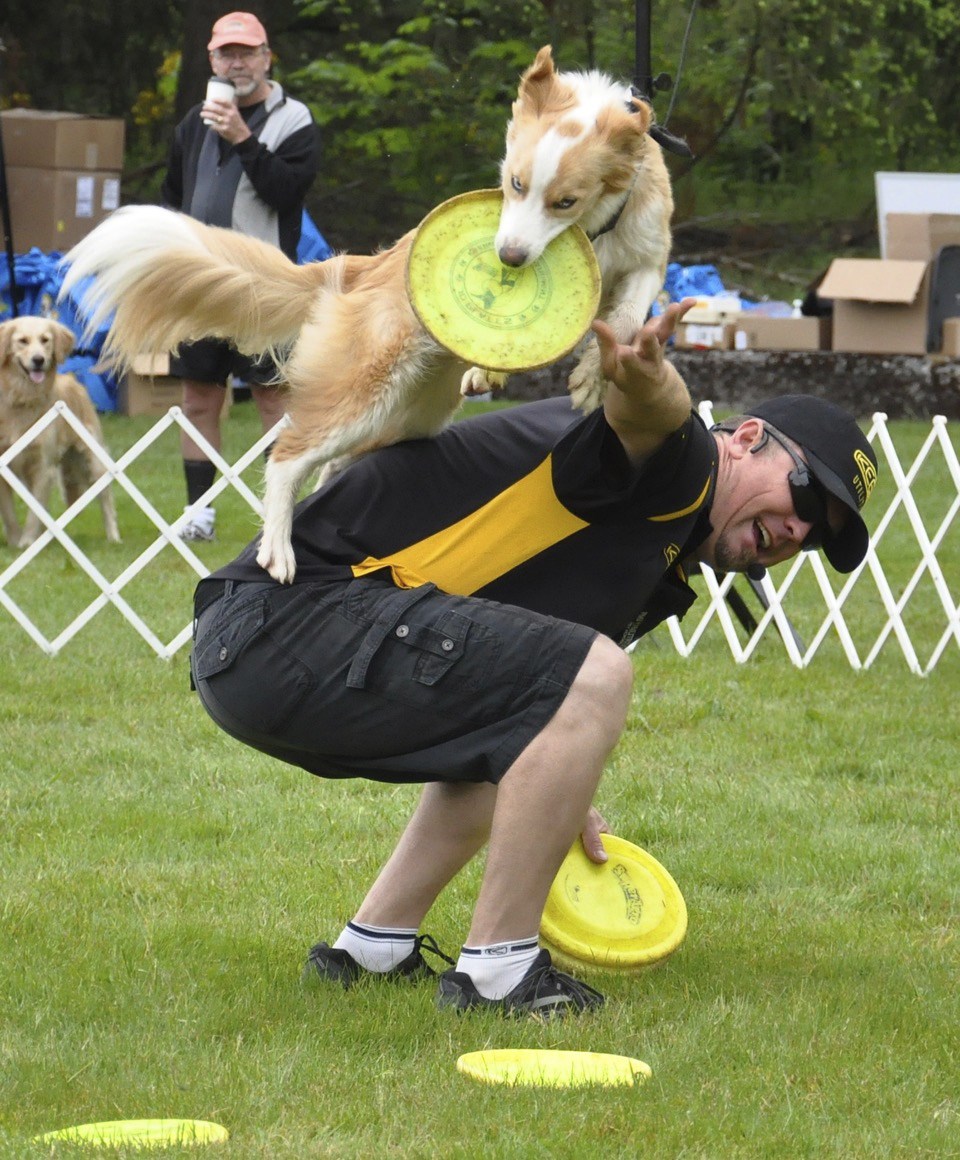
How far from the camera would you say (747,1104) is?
2662 mm

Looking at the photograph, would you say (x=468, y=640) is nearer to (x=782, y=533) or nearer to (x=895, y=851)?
(x=782, y=533)

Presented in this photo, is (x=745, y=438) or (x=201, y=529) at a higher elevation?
(x=745, y=438)

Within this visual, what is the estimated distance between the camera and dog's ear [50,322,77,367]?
883cm

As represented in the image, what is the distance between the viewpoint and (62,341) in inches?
349

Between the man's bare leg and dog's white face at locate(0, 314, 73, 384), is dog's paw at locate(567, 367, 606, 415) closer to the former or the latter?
the man's bare leg

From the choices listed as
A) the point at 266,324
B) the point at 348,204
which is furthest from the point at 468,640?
the point at 348,204

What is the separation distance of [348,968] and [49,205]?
1156 cm

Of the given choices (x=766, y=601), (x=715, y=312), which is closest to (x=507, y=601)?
A: (x=766, y=601)

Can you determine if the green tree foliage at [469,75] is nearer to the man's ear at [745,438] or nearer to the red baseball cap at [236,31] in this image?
the red baseball cap at [236,31]

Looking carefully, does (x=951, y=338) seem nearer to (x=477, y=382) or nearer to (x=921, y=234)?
(x=921, y=234)

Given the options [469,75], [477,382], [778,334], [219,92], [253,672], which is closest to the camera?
[253,672]

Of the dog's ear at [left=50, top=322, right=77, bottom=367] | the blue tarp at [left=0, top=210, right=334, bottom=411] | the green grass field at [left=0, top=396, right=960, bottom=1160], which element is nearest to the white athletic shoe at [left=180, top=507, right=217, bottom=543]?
the dog's ear at [left=50, top=322, right=77, bottom=367]

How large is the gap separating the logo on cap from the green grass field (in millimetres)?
989

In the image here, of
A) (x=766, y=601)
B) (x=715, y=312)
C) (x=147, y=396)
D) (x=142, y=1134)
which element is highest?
(x=142, y=1134)
